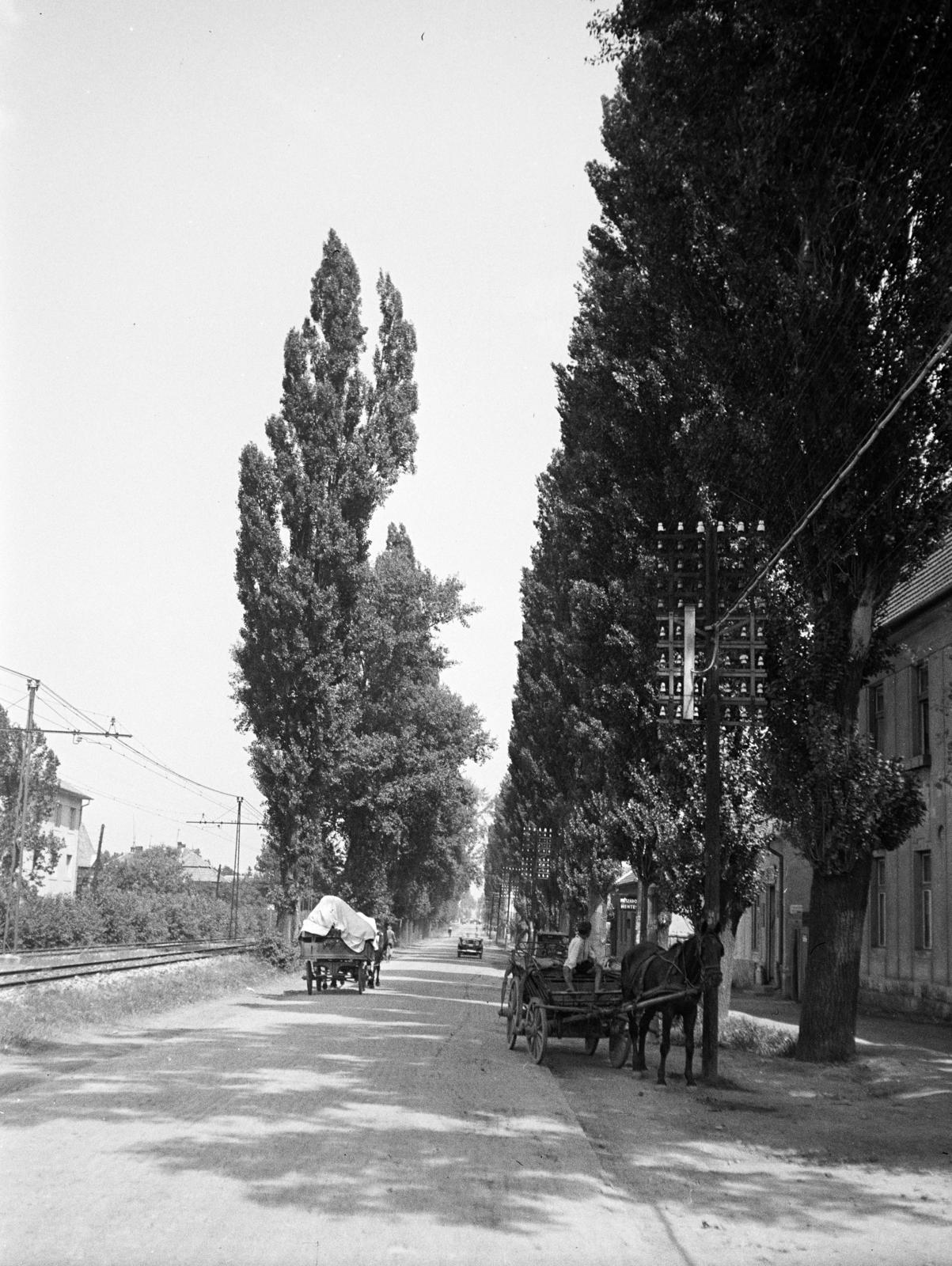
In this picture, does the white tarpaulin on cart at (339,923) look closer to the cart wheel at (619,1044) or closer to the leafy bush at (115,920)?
the leafy bush at (115,920)

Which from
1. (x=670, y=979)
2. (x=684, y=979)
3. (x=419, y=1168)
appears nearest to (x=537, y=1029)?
(x=670, y=979)

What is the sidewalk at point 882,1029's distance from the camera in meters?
20.5

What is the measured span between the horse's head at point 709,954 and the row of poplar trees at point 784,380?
2.73 metres

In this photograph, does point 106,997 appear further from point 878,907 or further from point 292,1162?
point 878,907

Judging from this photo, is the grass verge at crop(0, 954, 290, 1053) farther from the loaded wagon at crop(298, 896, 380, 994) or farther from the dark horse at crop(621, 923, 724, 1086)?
the dark horse at crop(621, 923, 724, 1086)

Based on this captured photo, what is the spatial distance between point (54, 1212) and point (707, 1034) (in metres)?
9.76

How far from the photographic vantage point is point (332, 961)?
1125 inches

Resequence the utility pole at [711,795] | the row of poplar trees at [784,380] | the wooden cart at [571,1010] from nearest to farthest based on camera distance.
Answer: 1. the row of poplar trees at [784,380]
2. the utility pole at [711,795]
3. the wooden cart at [571,1010]

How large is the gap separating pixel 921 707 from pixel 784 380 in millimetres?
13860

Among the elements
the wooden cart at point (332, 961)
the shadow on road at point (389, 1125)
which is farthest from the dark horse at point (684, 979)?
the wooden cart at point (332, 961)

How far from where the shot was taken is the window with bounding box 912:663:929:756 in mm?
27719

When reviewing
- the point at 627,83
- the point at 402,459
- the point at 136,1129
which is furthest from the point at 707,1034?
the point at 402,459

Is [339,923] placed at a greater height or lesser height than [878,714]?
lesser

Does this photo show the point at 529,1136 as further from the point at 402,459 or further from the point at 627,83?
the point at 402,459
